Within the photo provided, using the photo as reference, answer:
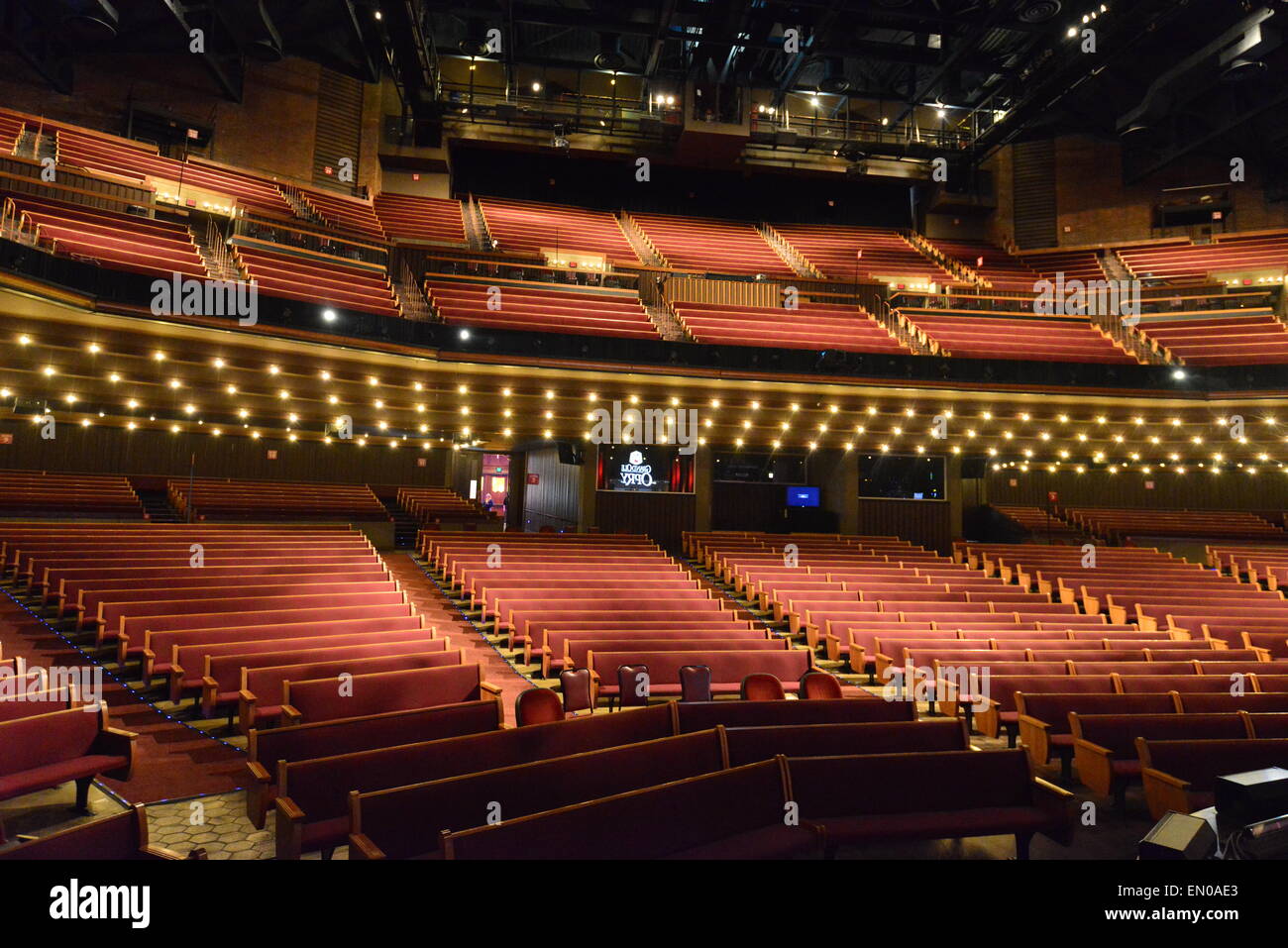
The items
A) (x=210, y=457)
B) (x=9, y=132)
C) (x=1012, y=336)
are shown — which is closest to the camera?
(x=9, y=132)

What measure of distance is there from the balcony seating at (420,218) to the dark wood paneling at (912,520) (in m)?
10.3

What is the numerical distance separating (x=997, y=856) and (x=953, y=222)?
19654mm

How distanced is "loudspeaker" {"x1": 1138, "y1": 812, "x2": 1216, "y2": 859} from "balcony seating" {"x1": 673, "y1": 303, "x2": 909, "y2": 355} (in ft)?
28.1

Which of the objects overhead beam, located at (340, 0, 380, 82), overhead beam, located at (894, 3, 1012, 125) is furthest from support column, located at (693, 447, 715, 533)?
overhead beam, located at (340, 0, 380, 82)

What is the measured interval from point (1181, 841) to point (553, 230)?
51.0ft

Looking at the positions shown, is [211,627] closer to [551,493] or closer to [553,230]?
[551,493]

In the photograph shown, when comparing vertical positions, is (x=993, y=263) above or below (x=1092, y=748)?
above

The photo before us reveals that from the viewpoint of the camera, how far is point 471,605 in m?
7.68

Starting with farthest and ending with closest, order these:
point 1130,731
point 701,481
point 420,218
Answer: point 420,218 → point 701,481 → point 1130,731

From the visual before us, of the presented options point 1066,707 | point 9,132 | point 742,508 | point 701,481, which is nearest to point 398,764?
point 1066,707

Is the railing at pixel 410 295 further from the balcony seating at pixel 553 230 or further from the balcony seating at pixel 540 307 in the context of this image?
the balcony seating at pixel 553 230

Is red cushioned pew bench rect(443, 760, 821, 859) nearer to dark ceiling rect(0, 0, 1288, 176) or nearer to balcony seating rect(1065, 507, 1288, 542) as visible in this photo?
dark ceiling rect(0, 0, 1288, 176)

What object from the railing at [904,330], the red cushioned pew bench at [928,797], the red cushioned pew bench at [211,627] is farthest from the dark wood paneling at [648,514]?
the red cushioned pew bench at [928,797]

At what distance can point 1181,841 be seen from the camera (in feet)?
6.58
